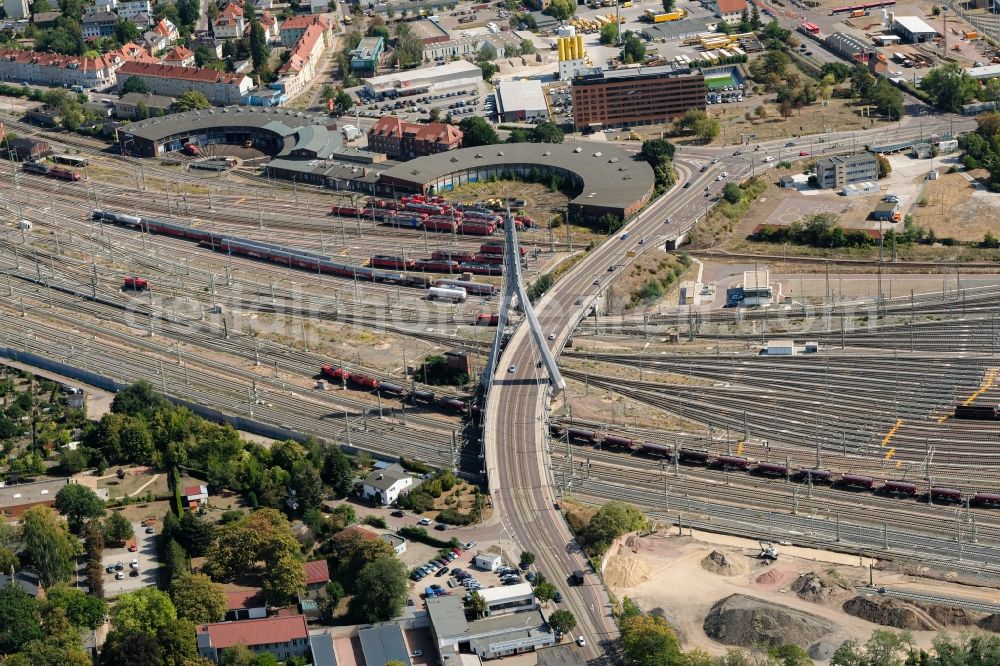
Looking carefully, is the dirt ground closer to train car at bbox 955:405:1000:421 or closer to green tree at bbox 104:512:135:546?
train car at bbox 955:405:1000:421

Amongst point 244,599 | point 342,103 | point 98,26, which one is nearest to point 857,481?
point 244,599

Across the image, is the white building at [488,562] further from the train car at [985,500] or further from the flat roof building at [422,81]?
the flat roof building at [422,81]

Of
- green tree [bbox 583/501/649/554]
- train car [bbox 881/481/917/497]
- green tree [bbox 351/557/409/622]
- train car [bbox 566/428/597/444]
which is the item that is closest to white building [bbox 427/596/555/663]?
green tree [bbox 351/557/409/622]

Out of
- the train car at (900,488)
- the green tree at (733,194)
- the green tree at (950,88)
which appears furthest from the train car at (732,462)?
the green tree at (950,88)

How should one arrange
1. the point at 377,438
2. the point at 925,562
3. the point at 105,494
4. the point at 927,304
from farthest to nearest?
the point at 927,304 → the point at 377,438 → the point at 105,494 → the point at 925,562

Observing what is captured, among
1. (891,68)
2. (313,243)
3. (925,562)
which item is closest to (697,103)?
(891,68)

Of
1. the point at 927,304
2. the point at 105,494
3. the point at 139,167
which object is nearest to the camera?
the point at 105,494

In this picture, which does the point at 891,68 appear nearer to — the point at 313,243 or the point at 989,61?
the point at 989,61
